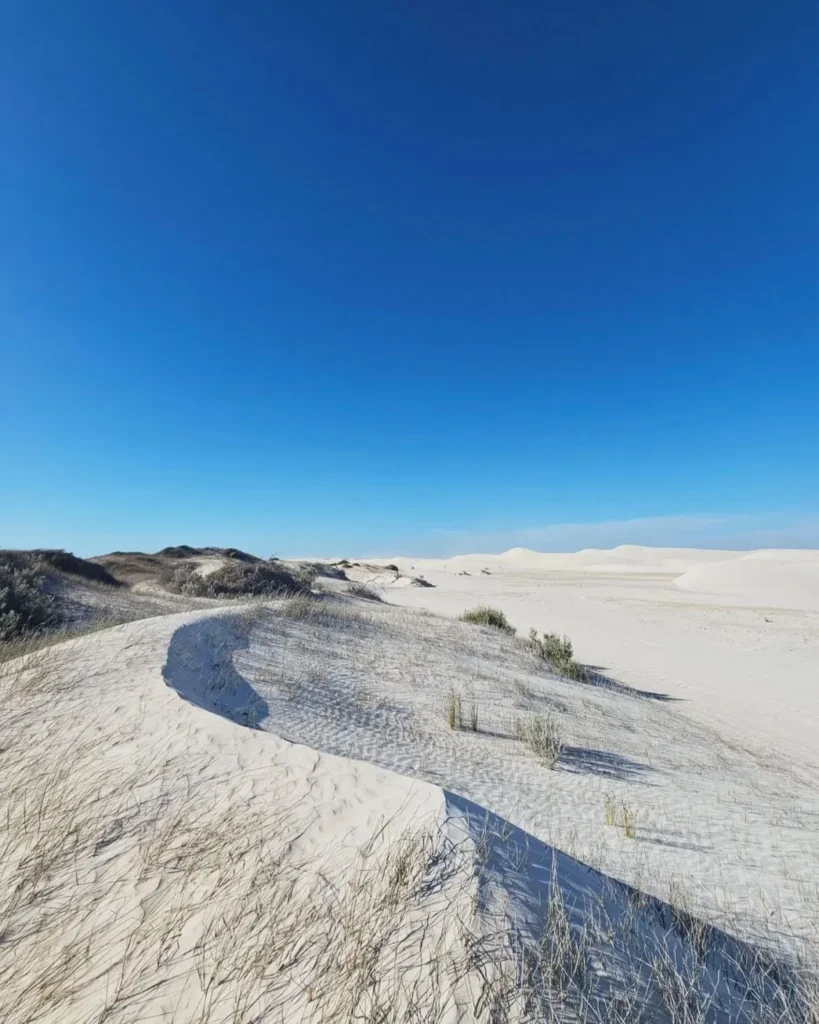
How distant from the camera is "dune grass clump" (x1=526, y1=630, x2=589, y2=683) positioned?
11070mm

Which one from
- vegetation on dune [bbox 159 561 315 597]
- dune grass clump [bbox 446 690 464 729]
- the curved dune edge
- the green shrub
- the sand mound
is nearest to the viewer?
the curved dune edge

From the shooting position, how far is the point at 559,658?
1193 cm

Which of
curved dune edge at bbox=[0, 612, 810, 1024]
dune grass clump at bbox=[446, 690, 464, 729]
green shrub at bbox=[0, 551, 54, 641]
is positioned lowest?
dune grass clump at bbox=[446, 690, 464, 729]

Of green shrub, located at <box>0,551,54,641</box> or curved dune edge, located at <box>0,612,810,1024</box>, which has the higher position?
green shrub, located at <box>0,551,54,641</box>

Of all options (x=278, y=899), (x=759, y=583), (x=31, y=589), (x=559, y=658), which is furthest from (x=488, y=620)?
(x=759, y=583)

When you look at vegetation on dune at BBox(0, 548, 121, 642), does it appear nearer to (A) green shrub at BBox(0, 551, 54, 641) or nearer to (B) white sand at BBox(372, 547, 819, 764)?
(A) green shrub at BBox(0, 551, 54, 641)

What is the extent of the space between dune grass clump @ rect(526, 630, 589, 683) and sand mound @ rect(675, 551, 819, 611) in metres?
17.9

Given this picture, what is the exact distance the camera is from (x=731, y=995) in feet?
7.22

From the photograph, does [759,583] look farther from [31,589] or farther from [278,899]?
[278,899]

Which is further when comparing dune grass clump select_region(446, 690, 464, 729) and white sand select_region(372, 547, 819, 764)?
white sand select_region(372, 547, 819, 764)

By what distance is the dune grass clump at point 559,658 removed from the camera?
36.3 feet

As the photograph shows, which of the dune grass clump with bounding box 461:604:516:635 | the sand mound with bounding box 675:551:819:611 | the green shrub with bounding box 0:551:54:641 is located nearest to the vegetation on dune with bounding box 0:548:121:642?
the green shrub with bounding box 0:551:54:641

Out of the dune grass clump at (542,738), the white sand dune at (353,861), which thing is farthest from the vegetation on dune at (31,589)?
the dune grass clump at (542,738)

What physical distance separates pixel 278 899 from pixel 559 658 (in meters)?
10.6
